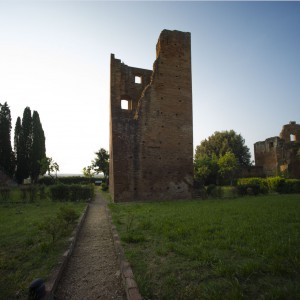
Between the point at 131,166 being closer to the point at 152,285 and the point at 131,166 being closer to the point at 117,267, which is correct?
the point at 117,267

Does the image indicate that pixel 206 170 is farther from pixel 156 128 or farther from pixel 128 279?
pixel 128 279

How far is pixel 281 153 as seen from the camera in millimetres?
32156

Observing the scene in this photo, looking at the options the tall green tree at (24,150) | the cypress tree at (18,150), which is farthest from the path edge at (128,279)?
the cypress tree at (18,150)

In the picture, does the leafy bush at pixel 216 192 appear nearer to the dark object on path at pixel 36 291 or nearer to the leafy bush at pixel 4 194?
the leafy bush at pixel 4 194

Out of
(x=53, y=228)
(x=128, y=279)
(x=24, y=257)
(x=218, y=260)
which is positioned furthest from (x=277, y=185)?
(x=24, y=257)

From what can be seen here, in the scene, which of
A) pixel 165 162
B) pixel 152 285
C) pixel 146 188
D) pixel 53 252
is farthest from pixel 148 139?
pixel 152 285

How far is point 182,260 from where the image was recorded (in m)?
4.15

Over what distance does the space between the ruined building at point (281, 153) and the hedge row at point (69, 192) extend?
83.4ft

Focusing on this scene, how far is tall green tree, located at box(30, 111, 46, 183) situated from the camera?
33.8m

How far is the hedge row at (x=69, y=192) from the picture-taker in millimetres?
15672

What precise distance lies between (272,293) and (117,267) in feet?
8.65

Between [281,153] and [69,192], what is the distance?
1172 inches

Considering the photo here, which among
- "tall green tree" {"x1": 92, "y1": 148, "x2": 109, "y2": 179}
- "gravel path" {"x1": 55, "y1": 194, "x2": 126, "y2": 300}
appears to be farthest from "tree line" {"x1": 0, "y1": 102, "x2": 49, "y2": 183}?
"gravel path" {"x1": 55, "y1": 194, "x2": 126, "y2": 300}

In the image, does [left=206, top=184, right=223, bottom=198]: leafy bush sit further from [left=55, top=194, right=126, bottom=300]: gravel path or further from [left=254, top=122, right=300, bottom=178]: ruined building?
[left=254, top=122, right=300, bottom=178]: ruined building
